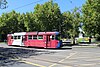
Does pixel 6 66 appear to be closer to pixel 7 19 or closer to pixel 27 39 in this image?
pixel 27 39

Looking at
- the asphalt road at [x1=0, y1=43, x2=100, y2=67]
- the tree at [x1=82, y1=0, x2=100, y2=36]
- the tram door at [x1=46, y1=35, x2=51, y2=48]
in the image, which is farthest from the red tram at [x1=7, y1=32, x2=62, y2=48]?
the tree at [x1=82, y1=0, x2=100, y2=36]

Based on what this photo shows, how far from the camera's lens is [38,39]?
38.7 m

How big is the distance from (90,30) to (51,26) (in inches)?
332

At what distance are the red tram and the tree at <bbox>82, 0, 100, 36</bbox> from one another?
12632mm

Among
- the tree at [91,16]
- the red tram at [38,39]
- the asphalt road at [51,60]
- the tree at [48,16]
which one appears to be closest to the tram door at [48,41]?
the red tram at [38,39]

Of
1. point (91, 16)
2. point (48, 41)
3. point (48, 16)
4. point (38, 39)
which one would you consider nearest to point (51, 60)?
point (48, 41)

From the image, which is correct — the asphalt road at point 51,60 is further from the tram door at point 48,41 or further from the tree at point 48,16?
the tree at point 48,16

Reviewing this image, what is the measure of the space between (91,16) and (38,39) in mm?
13438

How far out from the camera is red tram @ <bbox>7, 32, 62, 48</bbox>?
118 ft

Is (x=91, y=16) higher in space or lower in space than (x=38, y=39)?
higher

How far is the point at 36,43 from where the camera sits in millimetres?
38938

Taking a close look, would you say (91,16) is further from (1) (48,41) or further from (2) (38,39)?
(1) (48,41)

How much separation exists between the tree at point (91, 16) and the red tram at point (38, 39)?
41.4ft

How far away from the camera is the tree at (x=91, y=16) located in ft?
152
